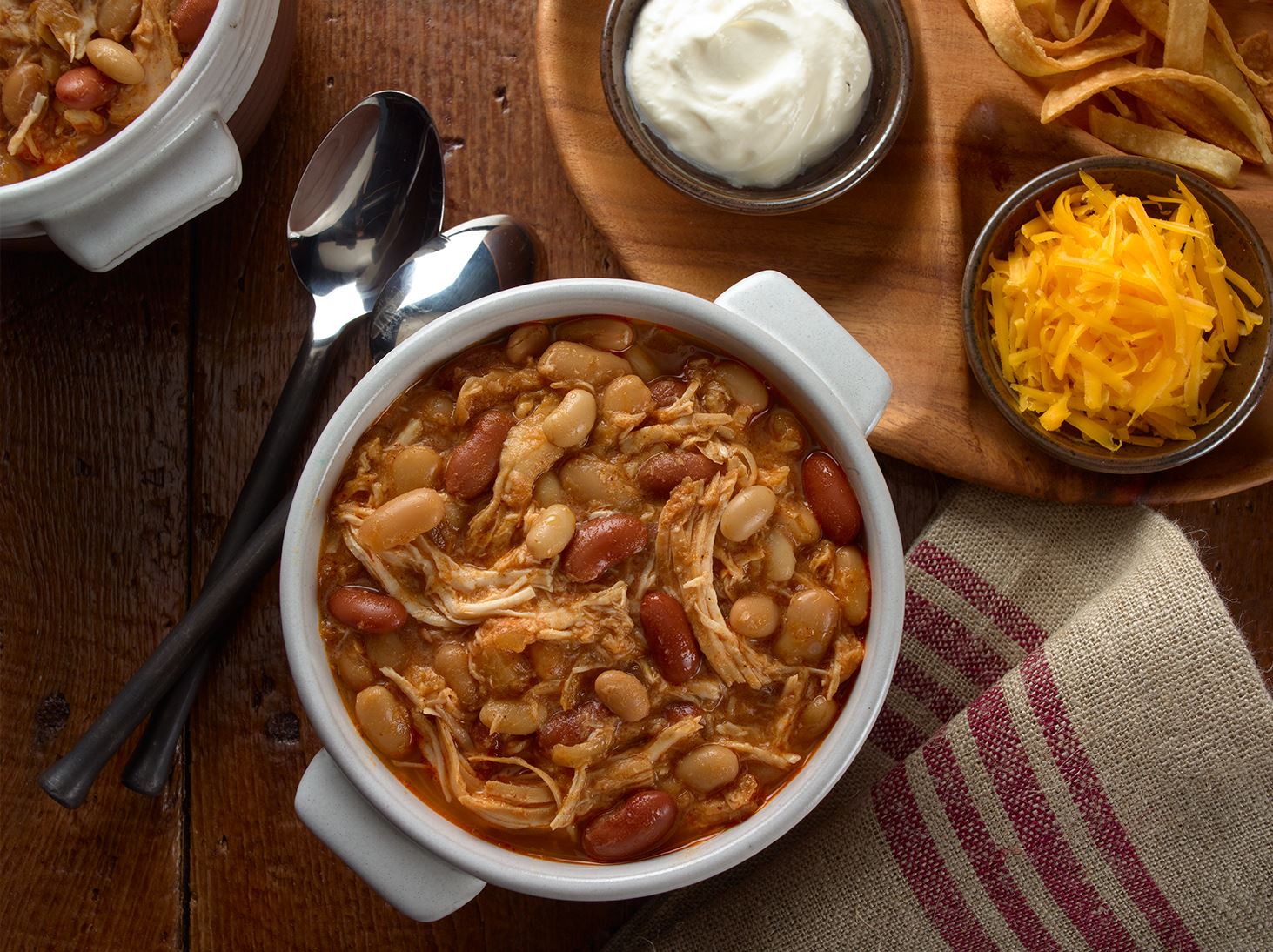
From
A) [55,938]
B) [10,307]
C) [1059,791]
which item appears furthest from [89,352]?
[1059,791]

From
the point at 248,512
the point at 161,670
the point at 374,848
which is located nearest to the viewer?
the point at 374,848

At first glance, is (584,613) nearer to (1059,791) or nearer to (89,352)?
(1059,791)

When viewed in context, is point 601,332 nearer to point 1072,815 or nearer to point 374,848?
point 374,848

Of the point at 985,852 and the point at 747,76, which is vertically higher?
the point at 747,76

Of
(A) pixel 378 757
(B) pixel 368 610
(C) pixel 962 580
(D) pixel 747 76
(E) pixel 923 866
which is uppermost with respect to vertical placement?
(D) pixel 747 76

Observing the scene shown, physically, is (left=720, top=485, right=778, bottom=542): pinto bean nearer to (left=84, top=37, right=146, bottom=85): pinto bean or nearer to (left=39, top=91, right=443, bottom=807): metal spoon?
(left=39, top=91, right=443, bottom=807): metal spoon

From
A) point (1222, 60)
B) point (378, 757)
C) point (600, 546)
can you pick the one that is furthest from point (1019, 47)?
point (378, 757)

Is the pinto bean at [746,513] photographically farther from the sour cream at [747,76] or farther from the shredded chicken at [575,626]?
the sour cream at [747,76]
